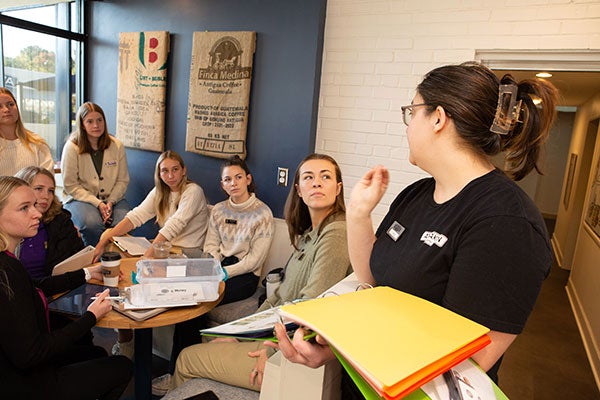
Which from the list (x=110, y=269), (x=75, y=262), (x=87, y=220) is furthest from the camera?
(x=87, y=220)

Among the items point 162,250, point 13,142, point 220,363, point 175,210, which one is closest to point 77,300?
point 162,250

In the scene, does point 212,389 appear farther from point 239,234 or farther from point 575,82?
point 575,82

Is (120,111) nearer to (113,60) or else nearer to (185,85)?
(113,60)

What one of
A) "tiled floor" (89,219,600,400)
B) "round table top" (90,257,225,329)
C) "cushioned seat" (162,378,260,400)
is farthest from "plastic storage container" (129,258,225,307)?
"tiled floor" (89,219,600,400)

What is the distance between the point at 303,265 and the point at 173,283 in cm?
63

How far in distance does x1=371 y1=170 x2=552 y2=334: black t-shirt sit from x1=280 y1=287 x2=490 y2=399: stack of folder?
0.27 feet

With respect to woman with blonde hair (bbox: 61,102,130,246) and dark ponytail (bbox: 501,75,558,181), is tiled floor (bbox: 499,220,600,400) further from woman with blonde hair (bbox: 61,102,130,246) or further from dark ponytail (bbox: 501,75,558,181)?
woman with blonde hair (bbox: 61,102,130,246)

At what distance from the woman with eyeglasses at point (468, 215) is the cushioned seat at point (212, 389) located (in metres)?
0.88

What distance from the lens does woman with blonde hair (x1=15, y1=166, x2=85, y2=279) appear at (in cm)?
222

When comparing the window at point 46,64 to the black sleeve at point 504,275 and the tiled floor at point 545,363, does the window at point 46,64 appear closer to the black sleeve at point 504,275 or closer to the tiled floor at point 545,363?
the tiled floor at point 545,363

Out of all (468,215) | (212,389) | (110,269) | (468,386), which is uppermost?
(468,215)

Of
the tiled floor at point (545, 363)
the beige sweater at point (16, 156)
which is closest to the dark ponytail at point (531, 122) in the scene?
the tiled floor at point (545, 363)

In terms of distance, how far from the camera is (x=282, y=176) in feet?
10.2

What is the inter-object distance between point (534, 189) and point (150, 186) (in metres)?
9.41
